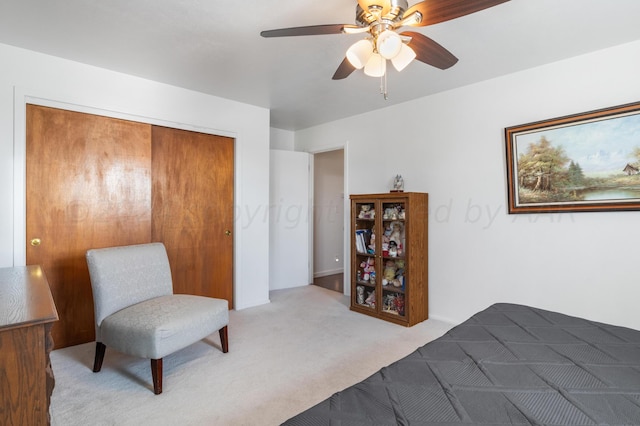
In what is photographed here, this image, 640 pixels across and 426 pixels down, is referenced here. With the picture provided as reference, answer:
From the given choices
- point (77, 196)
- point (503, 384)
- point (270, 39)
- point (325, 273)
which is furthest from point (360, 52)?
point (325, 273)

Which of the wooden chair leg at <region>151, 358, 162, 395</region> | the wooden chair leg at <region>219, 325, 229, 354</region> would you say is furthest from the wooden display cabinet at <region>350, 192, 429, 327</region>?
the wooden chair leg at <region>151, 358, 162, 395</region>

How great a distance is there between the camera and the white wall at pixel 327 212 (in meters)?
5.45

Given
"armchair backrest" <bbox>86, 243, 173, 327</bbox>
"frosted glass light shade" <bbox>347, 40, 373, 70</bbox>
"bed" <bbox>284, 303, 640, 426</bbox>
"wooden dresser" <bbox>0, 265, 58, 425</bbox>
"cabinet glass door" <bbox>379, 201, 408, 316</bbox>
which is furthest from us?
"cabinet glass door" <bbox>379, 201, 408, 316</bbox>

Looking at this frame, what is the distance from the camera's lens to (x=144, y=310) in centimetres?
215

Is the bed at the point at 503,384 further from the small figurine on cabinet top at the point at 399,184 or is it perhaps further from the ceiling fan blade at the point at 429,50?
the small figurine on cabinet top at the point at 399,184

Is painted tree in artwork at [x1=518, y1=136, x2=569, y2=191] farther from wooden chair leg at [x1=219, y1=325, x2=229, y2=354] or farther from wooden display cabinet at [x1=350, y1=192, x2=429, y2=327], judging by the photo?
wooden chair leg at [x1=219, y1=325, x2=229, y2=354]

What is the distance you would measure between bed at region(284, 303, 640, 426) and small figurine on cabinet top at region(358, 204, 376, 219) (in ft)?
7.15

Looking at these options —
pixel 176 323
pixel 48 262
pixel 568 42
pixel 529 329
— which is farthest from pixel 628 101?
pixel 48 262

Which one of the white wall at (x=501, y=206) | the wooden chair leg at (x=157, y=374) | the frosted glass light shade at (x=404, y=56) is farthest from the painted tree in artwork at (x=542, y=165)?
the wooden chair leg at (x=157, y=374)

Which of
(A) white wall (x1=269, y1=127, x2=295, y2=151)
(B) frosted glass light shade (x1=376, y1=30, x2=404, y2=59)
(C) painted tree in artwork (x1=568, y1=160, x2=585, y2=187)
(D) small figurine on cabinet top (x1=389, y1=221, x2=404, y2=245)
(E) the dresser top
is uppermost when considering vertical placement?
(A) white wall (x1=269, y1=127, x2=295, y2=151)

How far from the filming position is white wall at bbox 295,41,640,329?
2312mm

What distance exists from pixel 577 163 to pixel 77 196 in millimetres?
4034

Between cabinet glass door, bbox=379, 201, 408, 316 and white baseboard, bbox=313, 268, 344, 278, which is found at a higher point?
cabinet glass door, bbox=379, 201, 408, 316

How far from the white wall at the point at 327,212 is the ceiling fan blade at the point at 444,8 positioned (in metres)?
3.96
